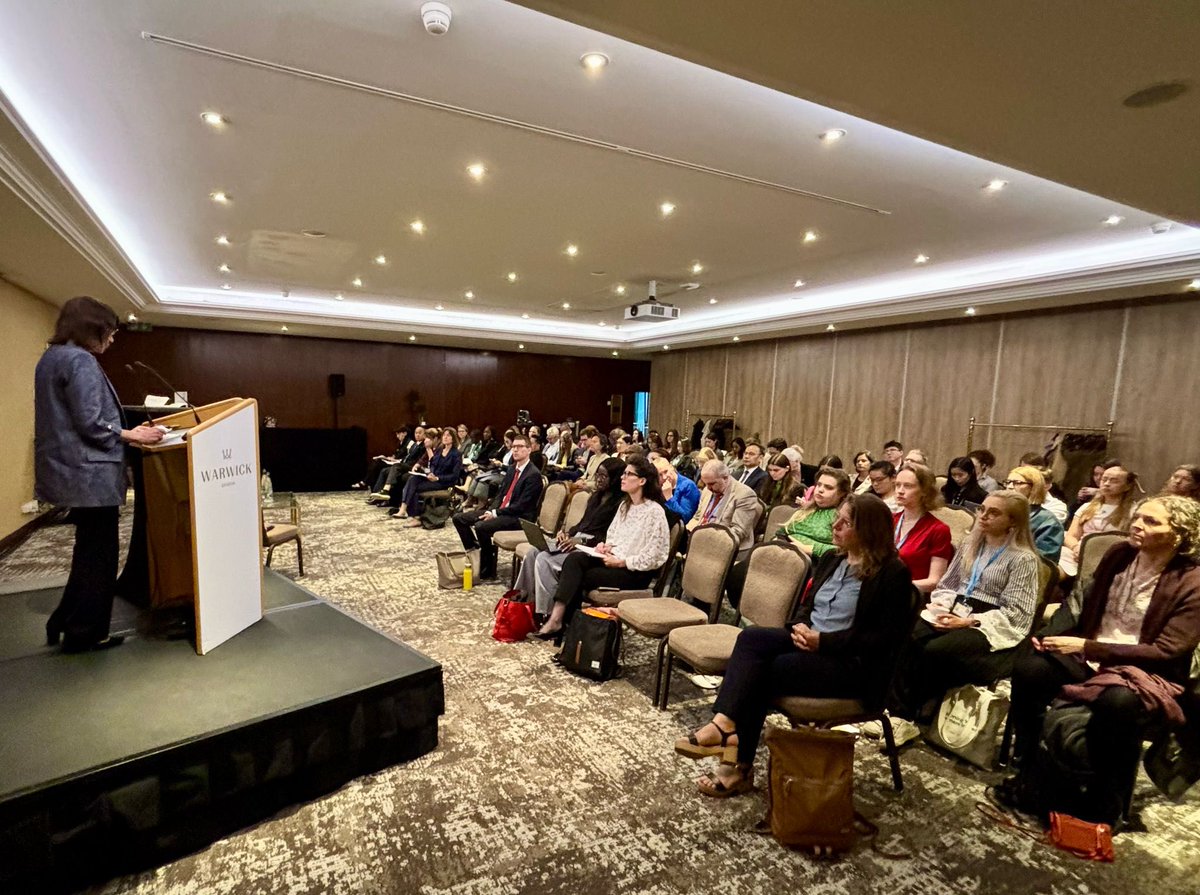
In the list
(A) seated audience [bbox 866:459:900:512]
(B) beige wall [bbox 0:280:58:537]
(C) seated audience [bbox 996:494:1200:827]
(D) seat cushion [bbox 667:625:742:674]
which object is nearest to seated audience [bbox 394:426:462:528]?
(B) beige wall [bbox 0:280:58:537]

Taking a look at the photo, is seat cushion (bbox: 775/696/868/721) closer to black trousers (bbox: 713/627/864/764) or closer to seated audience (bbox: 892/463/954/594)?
black trousers (bbox: 713/627/864/764)

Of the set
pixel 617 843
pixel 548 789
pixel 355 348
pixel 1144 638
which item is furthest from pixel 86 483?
pixel 355 348

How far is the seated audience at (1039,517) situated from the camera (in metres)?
4.00

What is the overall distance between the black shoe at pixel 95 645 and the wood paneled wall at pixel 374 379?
34.3 feet

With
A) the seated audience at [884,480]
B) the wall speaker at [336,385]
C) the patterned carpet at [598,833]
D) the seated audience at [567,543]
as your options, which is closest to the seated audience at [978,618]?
the patterned carpet at [598,833]

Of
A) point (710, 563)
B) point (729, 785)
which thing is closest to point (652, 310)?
point (710, 563)

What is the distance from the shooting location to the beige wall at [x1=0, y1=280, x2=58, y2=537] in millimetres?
6691

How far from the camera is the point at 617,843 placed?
2246 millimetres

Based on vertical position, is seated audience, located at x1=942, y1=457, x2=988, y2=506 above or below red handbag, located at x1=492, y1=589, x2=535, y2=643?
above

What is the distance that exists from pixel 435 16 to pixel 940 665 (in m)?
3.81

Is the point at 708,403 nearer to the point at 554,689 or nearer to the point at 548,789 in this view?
the point at 554,689

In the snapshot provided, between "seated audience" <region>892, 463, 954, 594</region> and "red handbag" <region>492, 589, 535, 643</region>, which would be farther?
"red handbag" <region>492, 589, 535, 643</region>

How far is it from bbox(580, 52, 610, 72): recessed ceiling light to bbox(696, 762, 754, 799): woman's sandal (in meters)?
3.37

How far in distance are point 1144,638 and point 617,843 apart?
2.27 meters
